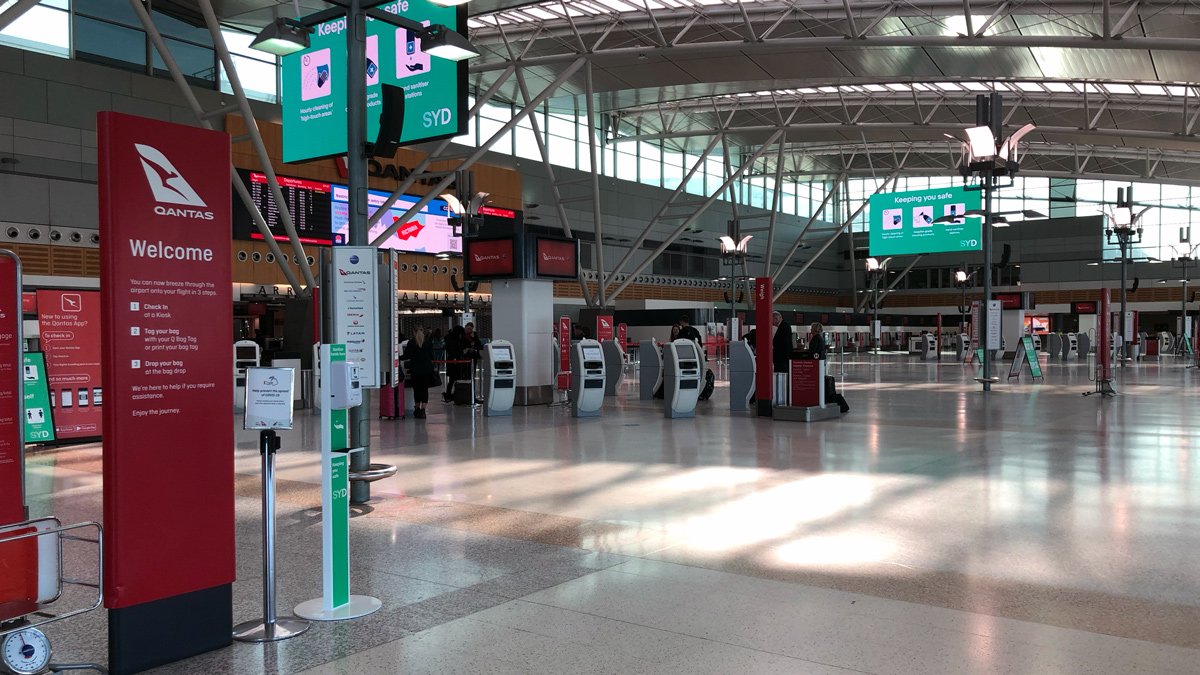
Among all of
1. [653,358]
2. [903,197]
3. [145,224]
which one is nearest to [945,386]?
[653,358]

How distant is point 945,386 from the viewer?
22.5 metres

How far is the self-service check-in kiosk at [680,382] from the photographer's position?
576 inches

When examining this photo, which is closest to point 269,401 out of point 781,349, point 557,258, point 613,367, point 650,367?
point 781,349

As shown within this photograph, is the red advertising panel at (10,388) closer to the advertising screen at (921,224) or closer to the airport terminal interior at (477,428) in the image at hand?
the airport terminal interior at (477,428)

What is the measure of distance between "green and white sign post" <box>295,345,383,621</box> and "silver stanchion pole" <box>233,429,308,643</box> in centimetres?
15

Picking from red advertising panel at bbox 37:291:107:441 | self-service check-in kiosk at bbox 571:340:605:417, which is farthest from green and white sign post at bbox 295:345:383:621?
self-service check-in kiosk at bbox 571:340:605:417

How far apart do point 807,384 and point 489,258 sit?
6.30m

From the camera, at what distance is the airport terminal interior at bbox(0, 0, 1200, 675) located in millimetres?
3963

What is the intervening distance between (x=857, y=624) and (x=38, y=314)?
456 inches

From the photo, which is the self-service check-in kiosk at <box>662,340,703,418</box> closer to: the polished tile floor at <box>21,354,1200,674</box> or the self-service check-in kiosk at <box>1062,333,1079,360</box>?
the polished tile floor at <box>21,354,1200,674</box>

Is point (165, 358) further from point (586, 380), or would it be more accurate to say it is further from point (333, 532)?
point (586, 380)

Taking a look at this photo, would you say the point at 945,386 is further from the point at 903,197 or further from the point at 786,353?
the point at 903,197

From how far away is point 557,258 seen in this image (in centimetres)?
1723

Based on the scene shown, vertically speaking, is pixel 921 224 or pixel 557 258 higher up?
pixel 921 224
